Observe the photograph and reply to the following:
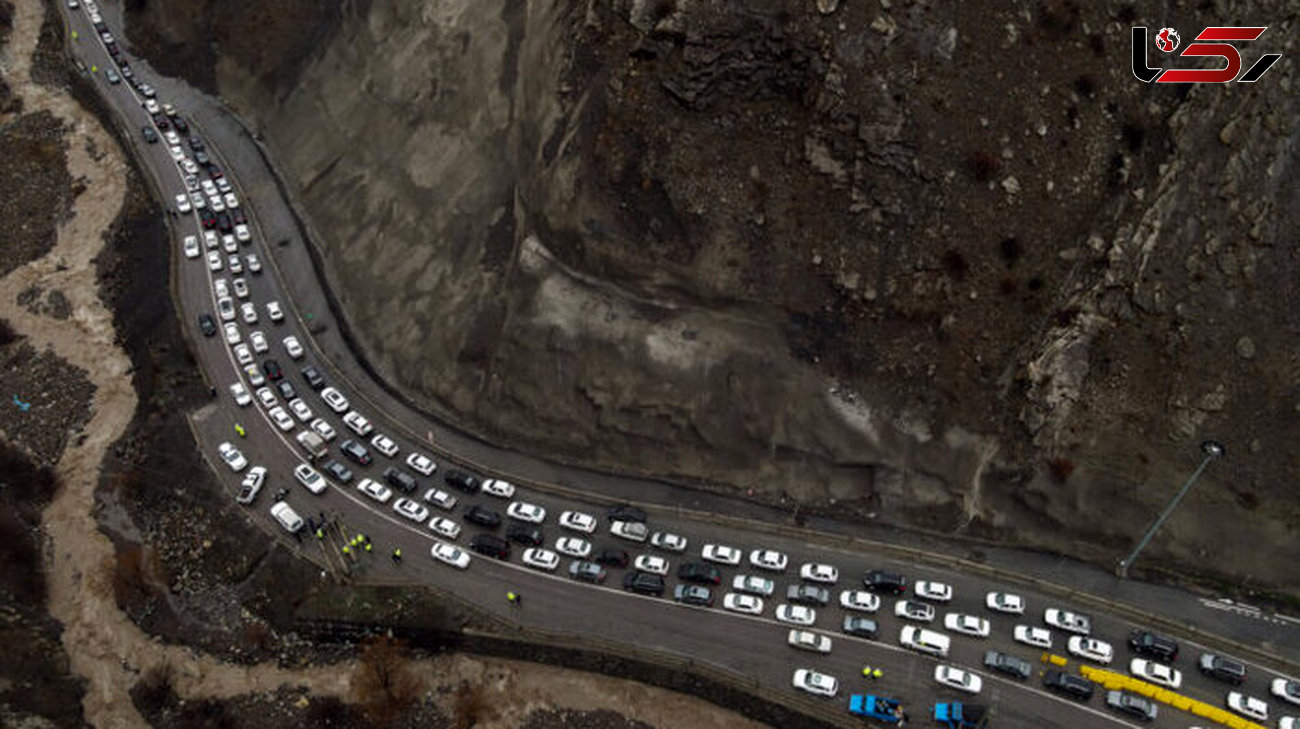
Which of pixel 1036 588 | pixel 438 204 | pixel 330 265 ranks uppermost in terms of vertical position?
pixel 438 204

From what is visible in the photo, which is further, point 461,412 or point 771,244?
point 461,412

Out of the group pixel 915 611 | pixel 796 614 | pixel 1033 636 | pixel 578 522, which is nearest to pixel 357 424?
pixel 578 522

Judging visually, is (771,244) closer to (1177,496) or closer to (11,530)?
(1177,496)

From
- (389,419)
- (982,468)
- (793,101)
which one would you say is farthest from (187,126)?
(982,468)

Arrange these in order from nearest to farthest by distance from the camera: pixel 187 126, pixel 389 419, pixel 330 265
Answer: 1. pixel 389 419
2. pixel 330 265
3. pixel 187 126

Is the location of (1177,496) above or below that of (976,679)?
above

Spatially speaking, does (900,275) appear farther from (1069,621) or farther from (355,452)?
(355,452)

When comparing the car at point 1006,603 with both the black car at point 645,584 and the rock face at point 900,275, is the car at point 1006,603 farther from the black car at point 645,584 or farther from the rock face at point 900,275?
the black car at point 645,584
